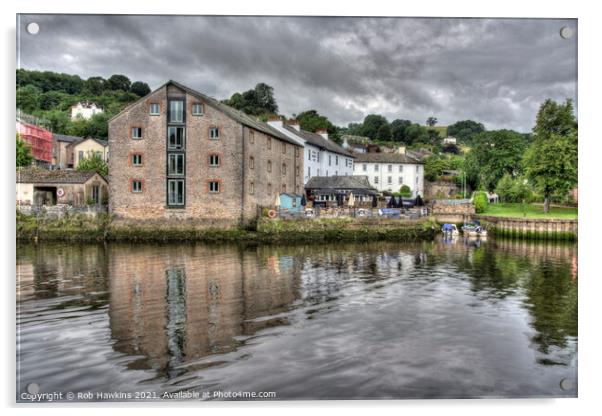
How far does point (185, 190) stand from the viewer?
35719 millimetres

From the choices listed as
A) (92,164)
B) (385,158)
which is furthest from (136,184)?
(385,158)

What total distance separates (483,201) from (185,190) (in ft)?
105

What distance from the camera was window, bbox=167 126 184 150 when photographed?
119 feet

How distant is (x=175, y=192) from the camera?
35.7 meters

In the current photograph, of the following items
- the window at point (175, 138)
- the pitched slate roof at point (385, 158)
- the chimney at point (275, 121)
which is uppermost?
the chimney at point (275, 121)

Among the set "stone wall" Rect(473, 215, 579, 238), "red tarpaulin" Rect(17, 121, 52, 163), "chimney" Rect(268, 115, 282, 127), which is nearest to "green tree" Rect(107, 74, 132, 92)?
"red tarpaulin" Rect(17, 121, 52, 163)

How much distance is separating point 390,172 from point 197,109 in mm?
39660

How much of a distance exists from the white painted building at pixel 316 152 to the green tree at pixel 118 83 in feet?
111

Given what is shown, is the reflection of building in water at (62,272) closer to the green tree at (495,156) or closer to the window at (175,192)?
the window at (175,192)

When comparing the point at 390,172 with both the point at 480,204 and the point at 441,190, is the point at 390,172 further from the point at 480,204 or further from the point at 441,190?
the point at 480,204

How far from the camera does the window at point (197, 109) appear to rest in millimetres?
35844

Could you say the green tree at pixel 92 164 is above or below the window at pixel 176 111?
below

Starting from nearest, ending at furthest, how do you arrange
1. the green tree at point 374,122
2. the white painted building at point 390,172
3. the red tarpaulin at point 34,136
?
the red tarpaulin at point 34,136, the green tree at point 374,122, the white painted building at point 390,172

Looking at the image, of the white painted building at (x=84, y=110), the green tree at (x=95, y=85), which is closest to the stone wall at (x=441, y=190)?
the white painted building at (x=84, y=110)
